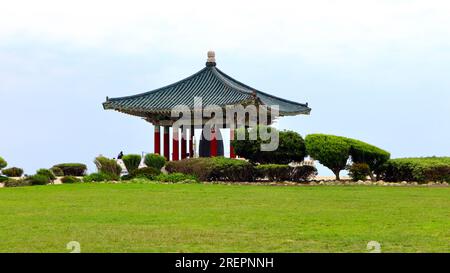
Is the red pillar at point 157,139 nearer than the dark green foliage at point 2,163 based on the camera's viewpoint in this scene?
No

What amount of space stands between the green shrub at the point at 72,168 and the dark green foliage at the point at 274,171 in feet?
31.8

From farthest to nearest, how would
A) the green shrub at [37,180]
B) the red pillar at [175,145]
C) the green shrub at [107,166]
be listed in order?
the red pillar at [175,145] < the green shrub at [107,166] < the green shrub at [37,180]

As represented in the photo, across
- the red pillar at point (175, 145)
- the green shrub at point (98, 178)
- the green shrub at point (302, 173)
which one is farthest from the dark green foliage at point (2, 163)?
the green shrub at point (302, 173)

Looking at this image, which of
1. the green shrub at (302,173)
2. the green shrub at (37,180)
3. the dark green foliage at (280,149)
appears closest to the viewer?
the green shrub at (37,180)

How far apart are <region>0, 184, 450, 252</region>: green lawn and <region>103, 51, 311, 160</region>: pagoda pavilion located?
48.0 ft

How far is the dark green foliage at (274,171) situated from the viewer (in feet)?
90.4

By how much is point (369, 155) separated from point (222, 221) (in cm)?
1699

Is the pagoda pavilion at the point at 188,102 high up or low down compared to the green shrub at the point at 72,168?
up

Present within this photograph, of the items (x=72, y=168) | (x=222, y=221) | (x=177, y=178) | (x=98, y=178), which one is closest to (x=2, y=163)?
(x=72, y=168)

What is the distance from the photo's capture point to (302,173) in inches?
1102

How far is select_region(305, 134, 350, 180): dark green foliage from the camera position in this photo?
28.1 m

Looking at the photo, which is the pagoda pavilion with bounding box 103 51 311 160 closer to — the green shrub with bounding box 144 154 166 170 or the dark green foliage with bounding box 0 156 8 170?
the green shrub with bounding box 144 154 166 170

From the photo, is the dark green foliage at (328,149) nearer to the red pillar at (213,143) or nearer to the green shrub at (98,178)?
the red pillar at (213,143)
